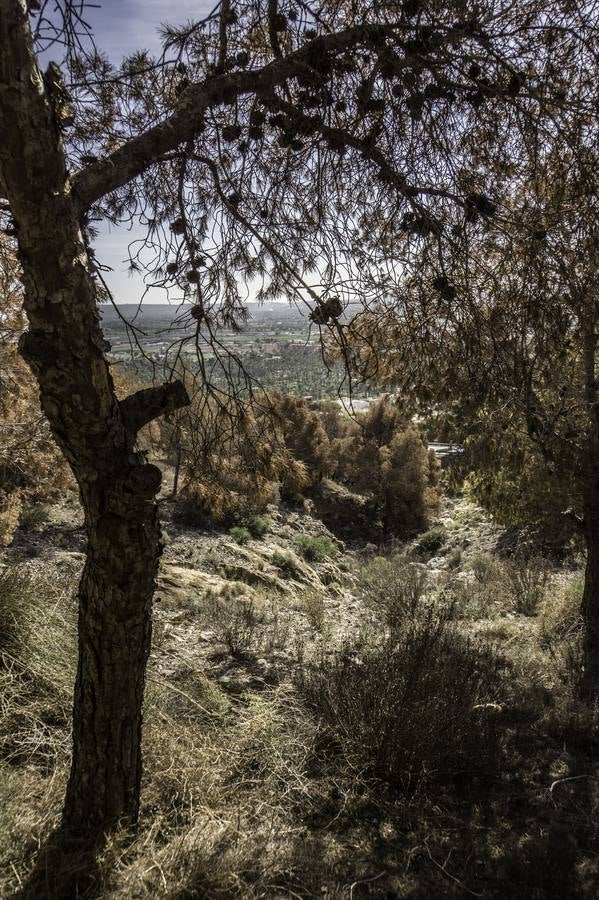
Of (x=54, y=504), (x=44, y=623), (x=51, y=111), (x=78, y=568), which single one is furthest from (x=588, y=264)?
(x=54, y=504)

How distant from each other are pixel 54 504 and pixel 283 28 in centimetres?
1194

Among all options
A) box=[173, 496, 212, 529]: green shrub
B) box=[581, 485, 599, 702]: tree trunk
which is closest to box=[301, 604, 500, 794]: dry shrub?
box=[581, 485, 599, 702]: tree trunk

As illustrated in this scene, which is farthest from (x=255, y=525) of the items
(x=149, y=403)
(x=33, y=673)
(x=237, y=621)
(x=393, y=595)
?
(x=149, y=403)

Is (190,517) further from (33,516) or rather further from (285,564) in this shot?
(33,516)

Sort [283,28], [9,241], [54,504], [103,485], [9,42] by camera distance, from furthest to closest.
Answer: [54,504] → [9,241] → [283,28] → [103,485] → [9,42]

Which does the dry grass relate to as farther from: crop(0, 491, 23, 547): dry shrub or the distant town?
the distant town

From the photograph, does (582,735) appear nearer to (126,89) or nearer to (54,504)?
(126,89)

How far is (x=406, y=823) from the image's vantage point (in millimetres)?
2996

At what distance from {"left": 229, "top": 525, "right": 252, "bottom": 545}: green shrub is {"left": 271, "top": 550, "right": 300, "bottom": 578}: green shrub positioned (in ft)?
4.04

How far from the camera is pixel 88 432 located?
2094 millimetres

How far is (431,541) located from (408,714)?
18.1 meters

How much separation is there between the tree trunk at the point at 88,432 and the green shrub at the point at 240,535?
12301mm

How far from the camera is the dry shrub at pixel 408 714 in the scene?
132 inches

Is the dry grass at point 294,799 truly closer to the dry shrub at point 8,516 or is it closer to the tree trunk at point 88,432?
the tree trunk at point 88,432
